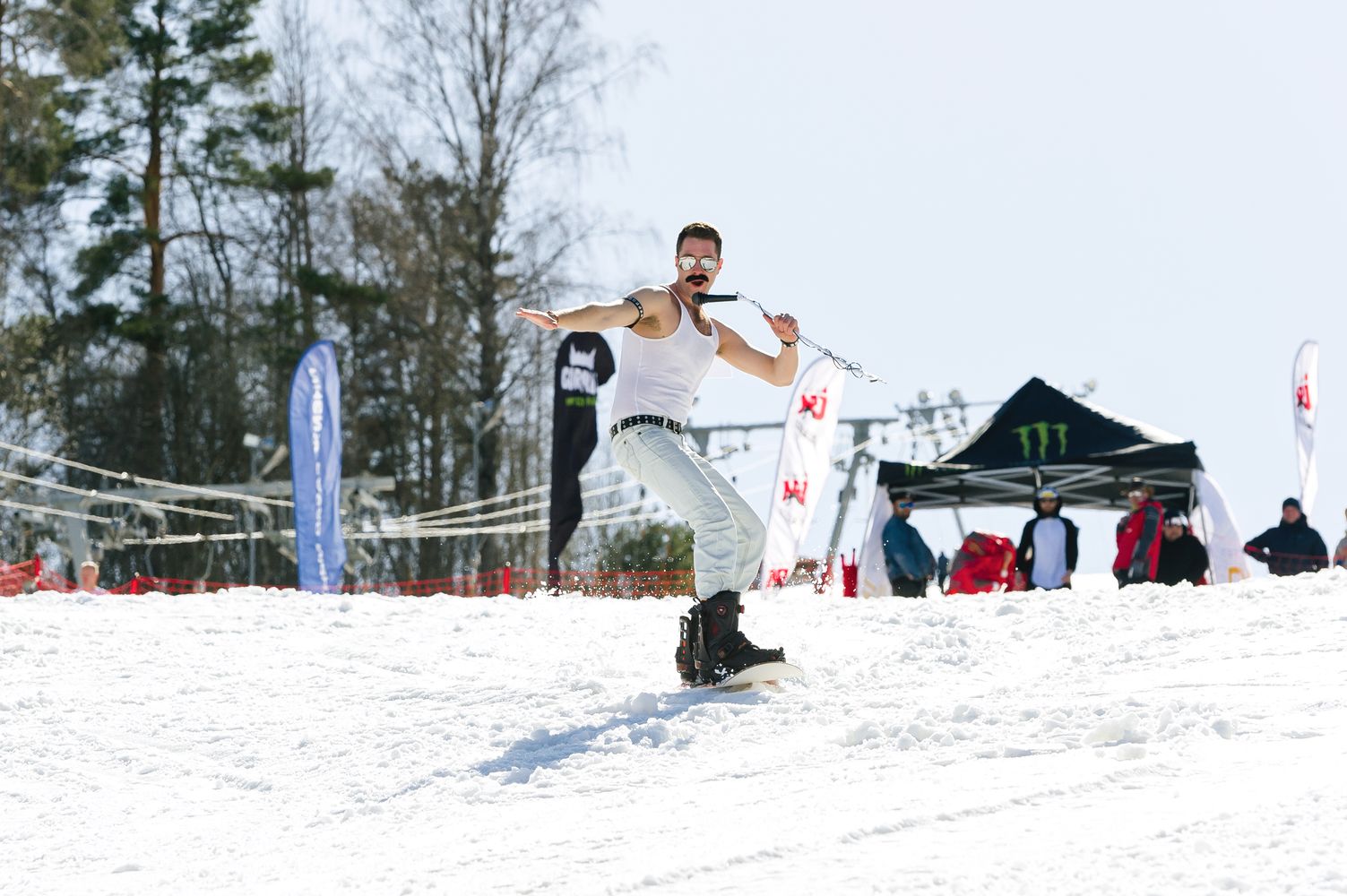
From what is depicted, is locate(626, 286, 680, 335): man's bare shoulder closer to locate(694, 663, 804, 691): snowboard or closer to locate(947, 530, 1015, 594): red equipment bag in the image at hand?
locate(694, 663, 804, 691): snowboard

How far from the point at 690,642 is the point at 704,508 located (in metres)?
0.54

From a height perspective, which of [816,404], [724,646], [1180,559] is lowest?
[724,646]

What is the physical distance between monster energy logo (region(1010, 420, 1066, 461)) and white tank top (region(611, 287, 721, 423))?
8727mm

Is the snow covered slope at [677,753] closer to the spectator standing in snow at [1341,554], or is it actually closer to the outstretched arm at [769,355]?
the outstretched arm at [769,355]

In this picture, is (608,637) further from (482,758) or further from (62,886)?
(62,886)

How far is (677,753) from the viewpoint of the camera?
4.54 m

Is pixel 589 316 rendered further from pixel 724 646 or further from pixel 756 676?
pixel 756 676

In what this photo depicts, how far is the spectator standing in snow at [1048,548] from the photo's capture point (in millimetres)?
10797

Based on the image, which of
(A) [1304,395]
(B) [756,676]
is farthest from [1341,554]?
(B) [756,676]

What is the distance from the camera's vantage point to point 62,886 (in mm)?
3574

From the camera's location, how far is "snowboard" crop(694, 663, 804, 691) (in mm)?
5387

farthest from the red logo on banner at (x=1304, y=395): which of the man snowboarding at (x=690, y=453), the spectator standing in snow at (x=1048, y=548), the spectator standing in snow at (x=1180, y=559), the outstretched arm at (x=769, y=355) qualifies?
the man snowboarding at (x=690, y=453)

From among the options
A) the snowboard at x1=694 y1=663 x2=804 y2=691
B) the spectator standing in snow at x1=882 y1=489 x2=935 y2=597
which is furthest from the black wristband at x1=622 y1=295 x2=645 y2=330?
the spectator standing in snow at x1=882 y1=489 x2=935 y2=597

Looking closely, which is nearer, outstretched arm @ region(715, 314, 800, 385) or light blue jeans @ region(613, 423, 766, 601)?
light blue jeans @ region(613, 423, 766, 601)
